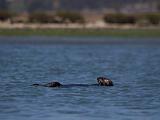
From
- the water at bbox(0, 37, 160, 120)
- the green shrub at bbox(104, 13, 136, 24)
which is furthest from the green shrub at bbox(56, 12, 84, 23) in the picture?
the water at bbox(0, 37, 160, 120)

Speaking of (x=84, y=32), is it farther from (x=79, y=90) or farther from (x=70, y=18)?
(x=79, y=90)

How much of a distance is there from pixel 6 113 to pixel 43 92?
4.53 m

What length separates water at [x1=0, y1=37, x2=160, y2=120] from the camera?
20.2 metres

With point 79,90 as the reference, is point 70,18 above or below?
above

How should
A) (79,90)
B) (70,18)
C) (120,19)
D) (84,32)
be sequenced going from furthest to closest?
(70,18) → (120,19) → (84,32) → (79,90)

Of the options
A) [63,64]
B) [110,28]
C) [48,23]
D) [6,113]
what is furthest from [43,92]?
[48,23]

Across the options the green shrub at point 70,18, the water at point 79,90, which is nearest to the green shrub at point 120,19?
the green shrub at point 70,18

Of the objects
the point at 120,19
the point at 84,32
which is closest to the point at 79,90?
the point at 84,32

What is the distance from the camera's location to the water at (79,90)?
20.2m

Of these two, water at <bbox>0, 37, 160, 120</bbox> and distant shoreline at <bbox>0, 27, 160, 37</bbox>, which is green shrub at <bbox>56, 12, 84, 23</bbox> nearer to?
distant shoreline at <bbox>0, 27, 160, 37</bbox>

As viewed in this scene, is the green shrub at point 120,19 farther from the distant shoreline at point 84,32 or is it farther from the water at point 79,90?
the water at point 79,90

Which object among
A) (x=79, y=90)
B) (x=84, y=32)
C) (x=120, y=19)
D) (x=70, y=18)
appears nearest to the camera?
(x=79, y=90)

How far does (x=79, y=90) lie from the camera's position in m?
25.2

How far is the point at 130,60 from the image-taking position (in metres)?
42.2
